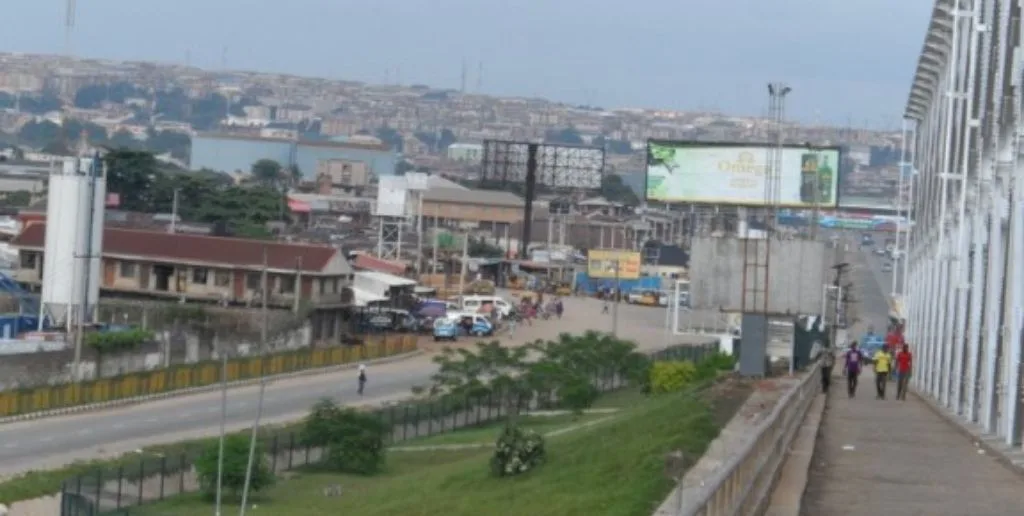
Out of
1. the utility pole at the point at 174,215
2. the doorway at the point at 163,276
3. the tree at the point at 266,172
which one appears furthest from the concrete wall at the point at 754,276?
the tree at the point at 266,172

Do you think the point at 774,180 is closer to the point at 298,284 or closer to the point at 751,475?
the point at 298,284

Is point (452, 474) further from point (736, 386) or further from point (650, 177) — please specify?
point (650, 177)

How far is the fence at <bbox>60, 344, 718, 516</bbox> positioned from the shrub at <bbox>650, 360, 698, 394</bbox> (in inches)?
182

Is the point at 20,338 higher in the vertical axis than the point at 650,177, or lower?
lower

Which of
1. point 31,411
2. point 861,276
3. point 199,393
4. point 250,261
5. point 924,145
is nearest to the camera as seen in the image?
point 31,411

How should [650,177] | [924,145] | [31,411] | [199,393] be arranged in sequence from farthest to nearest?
[650,177] < [924,145] < [199,393] < [31,411]

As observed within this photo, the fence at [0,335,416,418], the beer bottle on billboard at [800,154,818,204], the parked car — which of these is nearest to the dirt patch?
the fence at [0,335,416,418]

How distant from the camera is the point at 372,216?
147500mm

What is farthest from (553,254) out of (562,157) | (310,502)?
(310,502)

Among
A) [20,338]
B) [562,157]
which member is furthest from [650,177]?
[562,157]

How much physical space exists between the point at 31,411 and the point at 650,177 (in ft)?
116

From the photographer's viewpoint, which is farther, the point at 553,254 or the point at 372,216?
the point at 372,216

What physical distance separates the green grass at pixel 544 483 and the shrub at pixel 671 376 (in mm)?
5797

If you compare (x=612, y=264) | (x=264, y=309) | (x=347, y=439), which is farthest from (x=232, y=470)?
(x=612, y=264)
